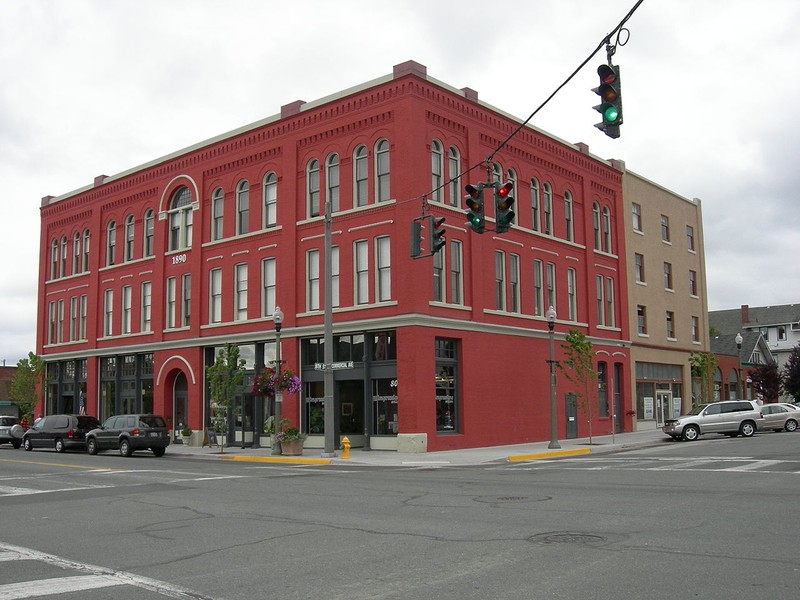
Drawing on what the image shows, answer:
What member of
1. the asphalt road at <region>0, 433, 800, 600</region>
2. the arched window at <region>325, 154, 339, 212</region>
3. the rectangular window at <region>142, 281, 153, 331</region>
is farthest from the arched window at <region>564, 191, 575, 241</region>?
the rectangular window at <region>142, 281, 153, 331</region>

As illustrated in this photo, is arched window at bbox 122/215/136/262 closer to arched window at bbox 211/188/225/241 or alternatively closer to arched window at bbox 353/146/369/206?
arched window at bbox 211/188/225/241

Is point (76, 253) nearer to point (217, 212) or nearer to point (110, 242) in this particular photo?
point (110, 242)

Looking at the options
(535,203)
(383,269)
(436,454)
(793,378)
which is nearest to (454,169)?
(383,269)

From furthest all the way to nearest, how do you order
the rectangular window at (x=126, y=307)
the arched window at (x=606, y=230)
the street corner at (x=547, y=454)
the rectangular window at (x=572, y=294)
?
the rectangular window at (x=126, y=307) → the arched window at (x=606, y=230) → the rectangular window at (x=572, y=294) → the street corner at (x=547, y=454)

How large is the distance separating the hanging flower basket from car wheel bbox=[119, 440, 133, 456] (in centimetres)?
569

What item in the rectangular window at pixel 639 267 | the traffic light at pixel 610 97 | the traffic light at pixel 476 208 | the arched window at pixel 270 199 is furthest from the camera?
the rectangular window at pixel 639 267

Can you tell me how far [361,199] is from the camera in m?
31.7

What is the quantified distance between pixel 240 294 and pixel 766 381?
39712mm

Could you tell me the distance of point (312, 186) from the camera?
3347 centimetres

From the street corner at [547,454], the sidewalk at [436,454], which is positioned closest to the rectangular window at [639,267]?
the sidewalk at [436,454]

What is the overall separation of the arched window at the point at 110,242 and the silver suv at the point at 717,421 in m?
30.1

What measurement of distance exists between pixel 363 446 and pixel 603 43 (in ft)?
71.5

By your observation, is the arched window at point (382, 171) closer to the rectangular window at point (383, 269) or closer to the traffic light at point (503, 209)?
the rectangular window at point (383, 269)

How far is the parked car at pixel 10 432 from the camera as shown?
128 feet
